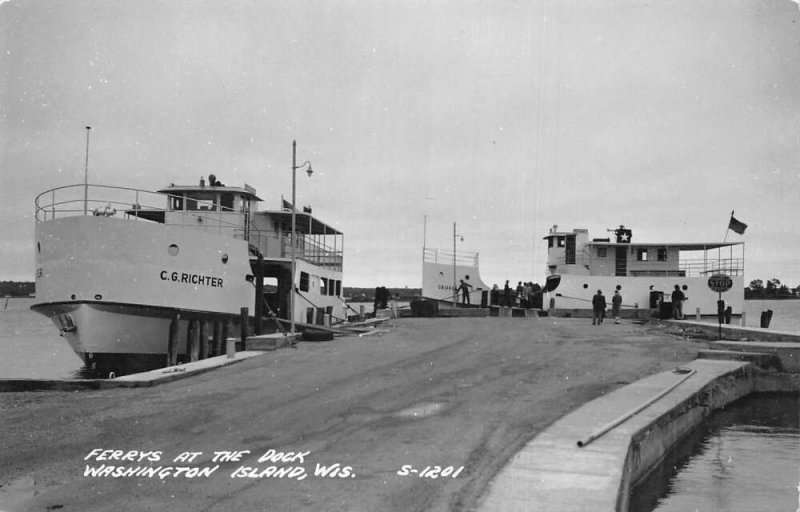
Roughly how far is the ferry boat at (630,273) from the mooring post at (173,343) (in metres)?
24.9

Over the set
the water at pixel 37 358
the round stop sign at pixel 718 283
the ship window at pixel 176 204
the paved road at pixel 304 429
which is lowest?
the water at pixel 37 358

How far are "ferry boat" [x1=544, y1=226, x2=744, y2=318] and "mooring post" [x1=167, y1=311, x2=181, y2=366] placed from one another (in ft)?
81.6

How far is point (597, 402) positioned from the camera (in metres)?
10.3

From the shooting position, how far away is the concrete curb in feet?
18.7

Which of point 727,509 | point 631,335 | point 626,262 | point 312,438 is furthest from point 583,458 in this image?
point 626,262

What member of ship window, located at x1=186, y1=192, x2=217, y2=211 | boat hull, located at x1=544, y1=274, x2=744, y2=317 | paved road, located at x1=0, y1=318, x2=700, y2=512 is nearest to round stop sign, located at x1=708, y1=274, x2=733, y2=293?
paved road, located at x1=0, y1=318, x2=700, y2=512

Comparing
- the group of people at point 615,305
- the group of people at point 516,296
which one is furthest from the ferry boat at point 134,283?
the group of people at point 516,296

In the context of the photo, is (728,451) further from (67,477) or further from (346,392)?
(67,477)

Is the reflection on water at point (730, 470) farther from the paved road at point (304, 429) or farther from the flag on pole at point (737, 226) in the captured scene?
the flag on pole at point (737, 226)

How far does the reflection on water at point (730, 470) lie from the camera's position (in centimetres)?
787

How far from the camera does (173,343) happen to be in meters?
22.3

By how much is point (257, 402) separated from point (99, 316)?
12600mm

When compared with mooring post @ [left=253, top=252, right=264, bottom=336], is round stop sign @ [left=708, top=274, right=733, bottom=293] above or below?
above

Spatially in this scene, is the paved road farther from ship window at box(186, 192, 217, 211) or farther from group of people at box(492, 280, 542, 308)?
group of people at box(492, 280, 542, 308)
